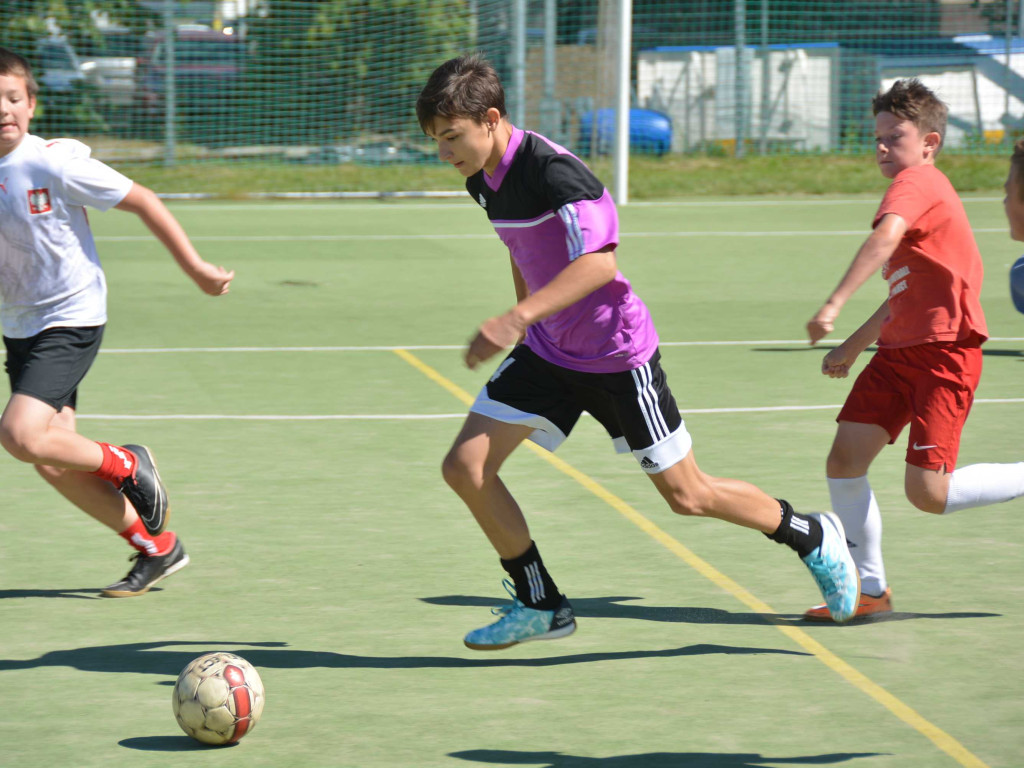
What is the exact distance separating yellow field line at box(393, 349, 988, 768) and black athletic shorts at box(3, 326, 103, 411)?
2.42 m

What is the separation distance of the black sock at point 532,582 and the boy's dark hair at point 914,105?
1.90 m

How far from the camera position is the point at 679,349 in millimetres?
10922

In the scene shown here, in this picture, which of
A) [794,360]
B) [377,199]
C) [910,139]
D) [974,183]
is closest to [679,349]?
[794,360]

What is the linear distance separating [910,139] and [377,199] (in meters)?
17.3

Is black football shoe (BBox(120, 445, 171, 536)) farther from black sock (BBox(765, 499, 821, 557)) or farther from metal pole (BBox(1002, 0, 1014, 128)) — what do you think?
metal pole (BBox(1002, 0, 1014, 128))

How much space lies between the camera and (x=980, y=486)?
16.8 ft

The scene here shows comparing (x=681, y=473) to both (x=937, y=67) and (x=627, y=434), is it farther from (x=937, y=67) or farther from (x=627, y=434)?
(x=937, y=67)

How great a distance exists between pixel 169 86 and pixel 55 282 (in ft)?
61.2

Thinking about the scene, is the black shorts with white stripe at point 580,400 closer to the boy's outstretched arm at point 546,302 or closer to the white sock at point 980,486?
the boy's outstretched arm at point 546,302

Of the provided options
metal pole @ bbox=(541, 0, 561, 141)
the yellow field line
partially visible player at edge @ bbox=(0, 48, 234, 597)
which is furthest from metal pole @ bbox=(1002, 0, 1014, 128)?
partially visible player at edge @ bbox=(0, 48, 234, 597)

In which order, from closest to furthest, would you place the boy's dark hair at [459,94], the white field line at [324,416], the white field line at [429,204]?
1. the boy's dark hair at [459,94]
2. the white field line at [324,416]
3. the white field line at [429,204]

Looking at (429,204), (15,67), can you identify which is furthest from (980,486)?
(429,204)

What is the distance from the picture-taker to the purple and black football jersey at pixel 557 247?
4574 millimetres

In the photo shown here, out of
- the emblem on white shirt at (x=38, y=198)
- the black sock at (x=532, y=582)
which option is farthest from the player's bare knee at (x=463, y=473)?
the emblem on white shirt at (x=38, y=198)
